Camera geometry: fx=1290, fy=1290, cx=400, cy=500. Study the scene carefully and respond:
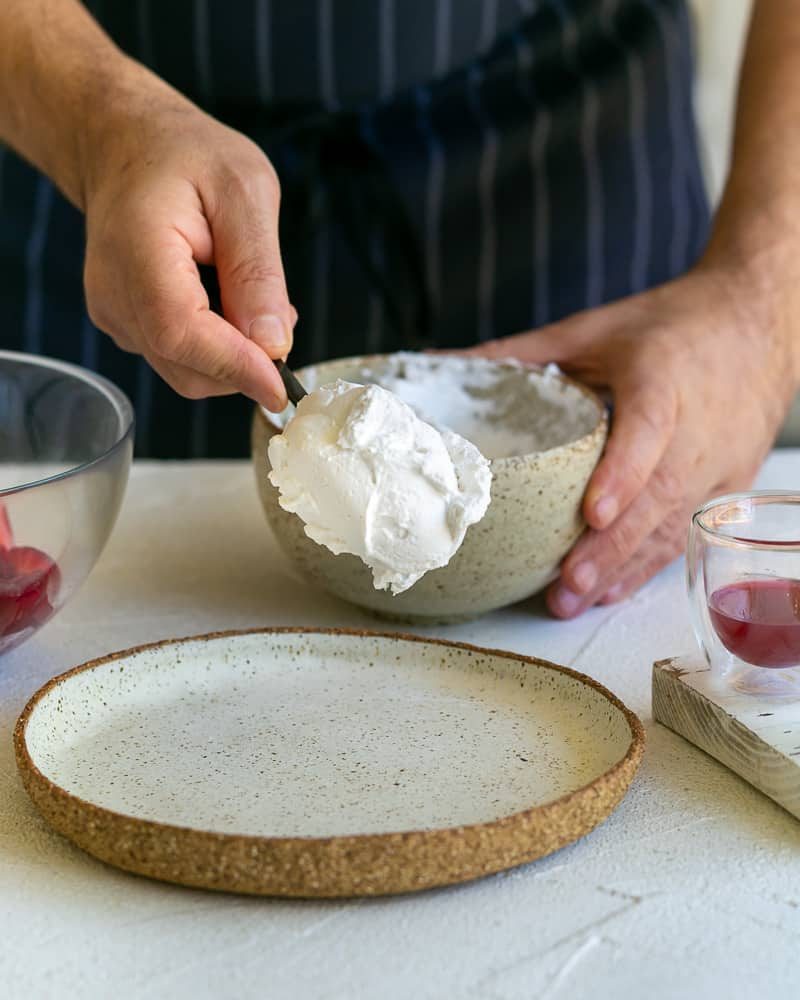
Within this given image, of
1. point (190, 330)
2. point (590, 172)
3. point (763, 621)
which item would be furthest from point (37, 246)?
point (763, 621)

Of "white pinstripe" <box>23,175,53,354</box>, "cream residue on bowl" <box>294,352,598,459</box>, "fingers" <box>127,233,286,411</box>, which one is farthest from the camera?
"white pinstripe" <box>23,175,53,354</box>

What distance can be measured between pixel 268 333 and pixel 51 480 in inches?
6.8

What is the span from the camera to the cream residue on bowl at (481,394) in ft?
3.53

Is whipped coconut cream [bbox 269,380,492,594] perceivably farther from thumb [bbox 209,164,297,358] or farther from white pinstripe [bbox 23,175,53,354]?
white pinstripe [bbox 23,175,53,354]

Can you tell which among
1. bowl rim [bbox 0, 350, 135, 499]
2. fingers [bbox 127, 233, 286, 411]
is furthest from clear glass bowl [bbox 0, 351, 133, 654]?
fingers [bbox 127, 233, 286, 411]

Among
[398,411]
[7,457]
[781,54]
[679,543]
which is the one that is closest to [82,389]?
[7,457]

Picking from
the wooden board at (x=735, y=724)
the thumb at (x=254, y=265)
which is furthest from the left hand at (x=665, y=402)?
the thumb at (x=254, y=265)

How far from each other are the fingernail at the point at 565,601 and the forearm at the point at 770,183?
385mm

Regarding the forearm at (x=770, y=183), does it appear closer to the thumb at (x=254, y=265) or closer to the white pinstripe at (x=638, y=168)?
the white pinstripe at (x=638, y=168)

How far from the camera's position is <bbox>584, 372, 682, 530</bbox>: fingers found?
0.97 metres

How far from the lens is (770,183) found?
1.28 meters

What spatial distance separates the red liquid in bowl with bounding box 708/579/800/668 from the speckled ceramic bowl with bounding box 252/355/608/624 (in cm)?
16

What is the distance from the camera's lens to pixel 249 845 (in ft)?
2.10

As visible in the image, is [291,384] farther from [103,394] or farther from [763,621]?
[763,621]
